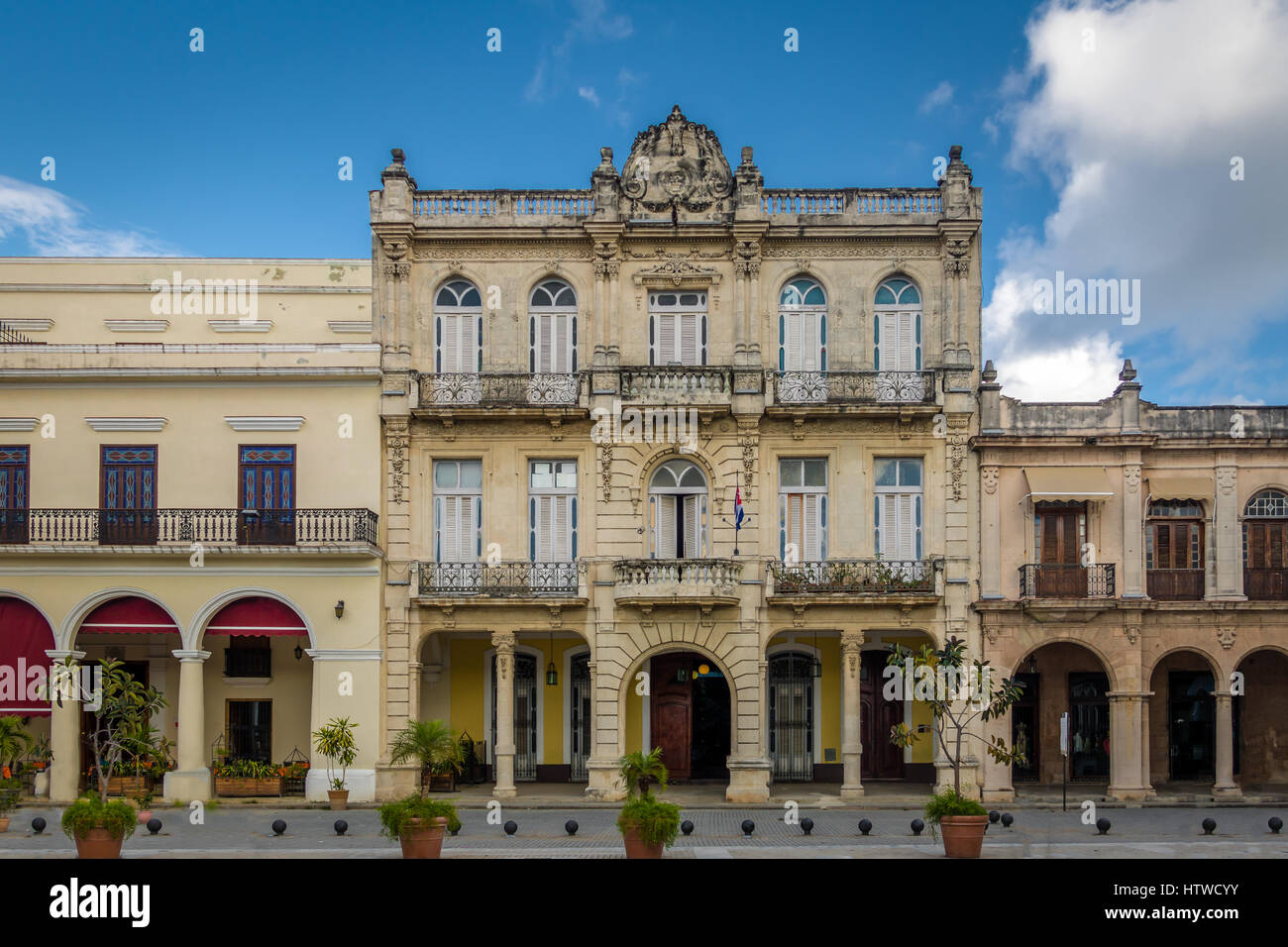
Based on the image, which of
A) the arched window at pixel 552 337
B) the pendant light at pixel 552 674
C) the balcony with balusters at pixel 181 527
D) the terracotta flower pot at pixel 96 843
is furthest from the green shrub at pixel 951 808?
the balcony with balusters at pixel 181 527

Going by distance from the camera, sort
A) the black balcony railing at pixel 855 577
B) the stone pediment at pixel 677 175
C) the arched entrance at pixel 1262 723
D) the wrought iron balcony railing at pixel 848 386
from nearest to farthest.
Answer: the black balcony railing at pixel 855 577, the wrought iron balcony railing at pixel 848 386, the stone pediment at pixel 677 175, the arched entrance at pixel 1262 723

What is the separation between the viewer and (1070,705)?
3189 cm

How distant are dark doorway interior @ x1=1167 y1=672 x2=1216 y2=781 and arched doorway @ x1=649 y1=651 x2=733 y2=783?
11.6 m

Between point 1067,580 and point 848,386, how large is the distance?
6858 mm

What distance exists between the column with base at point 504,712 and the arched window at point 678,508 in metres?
4.22

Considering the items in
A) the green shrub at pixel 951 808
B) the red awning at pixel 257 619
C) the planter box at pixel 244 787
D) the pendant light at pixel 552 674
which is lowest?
the planter box at pixel 244 787

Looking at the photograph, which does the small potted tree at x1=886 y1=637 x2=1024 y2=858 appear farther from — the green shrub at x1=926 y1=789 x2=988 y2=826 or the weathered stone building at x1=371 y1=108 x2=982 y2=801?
the weathered stone building at x1=371 y1=108 x2=982 y2=801

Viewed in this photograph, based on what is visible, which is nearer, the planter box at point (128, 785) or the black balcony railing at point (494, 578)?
the planter box at point (128, 785)

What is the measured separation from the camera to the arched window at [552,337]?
30.1m

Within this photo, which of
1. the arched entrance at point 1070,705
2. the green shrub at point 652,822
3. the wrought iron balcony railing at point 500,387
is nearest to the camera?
the green shrub at point 652,822

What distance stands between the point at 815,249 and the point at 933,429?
5192mm

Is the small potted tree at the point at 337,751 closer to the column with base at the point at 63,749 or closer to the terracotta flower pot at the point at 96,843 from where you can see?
the column with base at the point at 63,749
